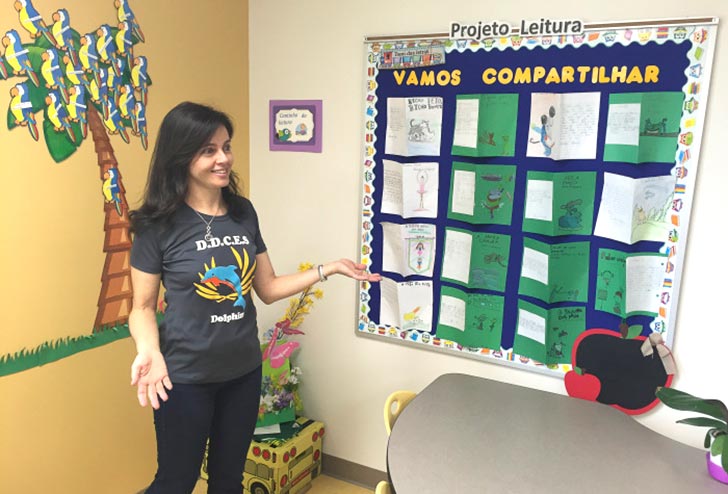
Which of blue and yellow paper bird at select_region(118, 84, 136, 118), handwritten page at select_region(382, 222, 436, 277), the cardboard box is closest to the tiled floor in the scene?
the cardboard box

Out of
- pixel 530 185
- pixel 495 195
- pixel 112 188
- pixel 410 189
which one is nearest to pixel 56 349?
pixel 112 188

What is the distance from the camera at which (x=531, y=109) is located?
77.5 inches

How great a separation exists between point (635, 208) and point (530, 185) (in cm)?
36

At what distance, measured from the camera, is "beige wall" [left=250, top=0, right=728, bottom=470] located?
6.15 feet

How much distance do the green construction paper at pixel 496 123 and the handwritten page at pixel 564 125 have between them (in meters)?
0.07

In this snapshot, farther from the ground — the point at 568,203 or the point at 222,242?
the point at 568,203

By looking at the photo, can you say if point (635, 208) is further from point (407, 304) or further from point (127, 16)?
point (127, 16)

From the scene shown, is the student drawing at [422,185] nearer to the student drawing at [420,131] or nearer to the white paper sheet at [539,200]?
the student drawing at [420,131]

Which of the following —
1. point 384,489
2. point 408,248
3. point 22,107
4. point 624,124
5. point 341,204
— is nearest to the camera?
point 384,489

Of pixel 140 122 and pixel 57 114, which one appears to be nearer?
pixel 57 114

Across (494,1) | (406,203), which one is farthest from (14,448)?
(494,1)

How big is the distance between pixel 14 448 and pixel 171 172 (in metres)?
1.13

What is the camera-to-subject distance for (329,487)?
2.53 metres

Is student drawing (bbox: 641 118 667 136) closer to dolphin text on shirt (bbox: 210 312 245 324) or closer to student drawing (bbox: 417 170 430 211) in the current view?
student drawing (bbox: 417 170 430 211)
